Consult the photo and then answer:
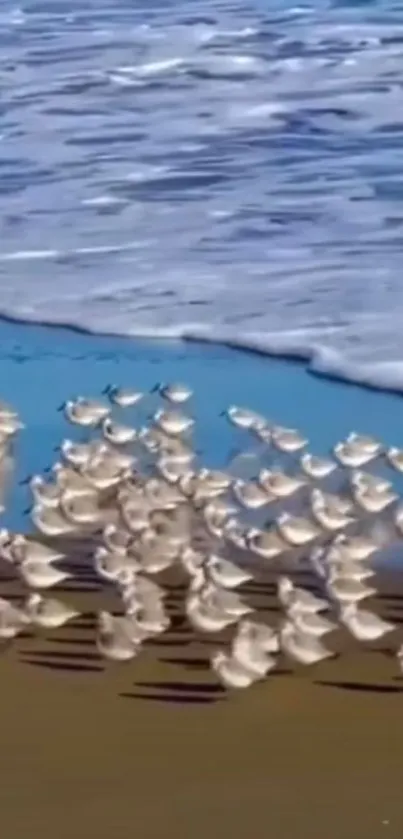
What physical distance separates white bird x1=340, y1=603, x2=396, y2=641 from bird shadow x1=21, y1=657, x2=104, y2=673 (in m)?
0.44

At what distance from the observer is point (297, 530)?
3.96 metres

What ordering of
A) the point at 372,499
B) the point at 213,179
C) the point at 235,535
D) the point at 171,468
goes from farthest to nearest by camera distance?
the point at 213,179 → the point at 171,468 → the point at 372,499 → the point at 235,535

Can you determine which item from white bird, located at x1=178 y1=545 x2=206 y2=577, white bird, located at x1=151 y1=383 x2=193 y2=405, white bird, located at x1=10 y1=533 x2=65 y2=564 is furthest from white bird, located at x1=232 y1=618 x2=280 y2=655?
white bird, located at x1=151 y1=383 x2=193 y2=405

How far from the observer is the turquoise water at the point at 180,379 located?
4684mm

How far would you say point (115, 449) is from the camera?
4461mm

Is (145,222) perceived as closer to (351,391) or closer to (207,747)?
(351,391)

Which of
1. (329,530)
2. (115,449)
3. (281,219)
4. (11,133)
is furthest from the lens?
(11,133)

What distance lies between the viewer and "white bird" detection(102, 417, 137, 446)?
4.51 m

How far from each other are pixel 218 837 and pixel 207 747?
0.30 meters

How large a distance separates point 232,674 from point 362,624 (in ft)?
0.96

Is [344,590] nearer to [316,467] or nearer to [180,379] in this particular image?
[316,467]

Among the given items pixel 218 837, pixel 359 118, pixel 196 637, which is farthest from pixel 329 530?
pixel 359 118

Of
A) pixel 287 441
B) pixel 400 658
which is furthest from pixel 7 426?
pixel 400 658

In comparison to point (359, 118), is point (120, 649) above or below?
below
